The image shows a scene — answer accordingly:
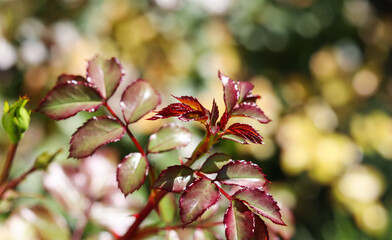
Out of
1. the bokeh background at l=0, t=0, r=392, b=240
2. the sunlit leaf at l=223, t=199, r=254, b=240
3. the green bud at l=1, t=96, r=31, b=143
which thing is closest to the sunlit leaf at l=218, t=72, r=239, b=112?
the sunlit leaf at l=223, t=199, r=254, b=240

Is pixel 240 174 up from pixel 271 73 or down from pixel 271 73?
up

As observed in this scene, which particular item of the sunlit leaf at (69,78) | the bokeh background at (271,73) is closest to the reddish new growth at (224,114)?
the sunlit leaf at (69,78)

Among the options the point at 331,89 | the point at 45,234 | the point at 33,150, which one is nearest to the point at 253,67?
the point at 331,89

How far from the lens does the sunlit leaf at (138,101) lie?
484 millimetres

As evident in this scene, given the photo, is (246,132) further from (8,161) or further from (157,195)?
(8,161)

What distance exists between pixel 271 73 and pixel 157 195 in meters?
1.37

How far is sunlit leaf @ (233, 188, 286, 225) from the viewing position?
1.34 ft

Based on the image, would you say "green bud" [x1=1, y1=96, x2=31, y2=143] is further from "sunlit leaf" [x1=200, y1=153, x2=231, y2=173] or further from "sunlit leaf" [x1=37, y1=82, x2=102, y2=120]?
"sunlit leaf" [x1=200, y1=153, x2=231, y2=173]

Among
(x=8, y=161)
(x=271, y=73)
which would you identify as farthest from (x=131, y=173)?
(x=271, y=73)

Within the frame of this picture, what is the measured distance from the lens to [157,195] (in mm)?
490

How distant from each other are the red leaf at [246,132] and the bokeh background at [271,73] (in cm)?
73

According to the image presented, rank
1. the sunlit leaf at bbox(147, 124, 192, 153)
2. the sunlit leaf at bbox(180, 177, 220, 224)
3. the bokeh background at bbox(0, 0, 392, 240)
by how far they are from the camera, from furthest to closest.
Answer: the bokeh background at bbox(0, 0, 392, 240)
the sunlit leaf at bbox(147, 124, 192, 153)
the sunlit leaf at bbox(180, 177, 220, 224)

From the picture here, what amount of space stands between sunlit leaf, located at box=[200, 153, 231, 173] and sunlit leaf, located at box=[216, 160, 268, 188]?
17 millimetres

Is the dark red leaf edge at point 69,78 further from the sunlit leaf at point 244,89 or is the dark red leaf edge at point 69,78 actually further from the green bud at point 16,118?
the sunlit leaf at point 244,89
